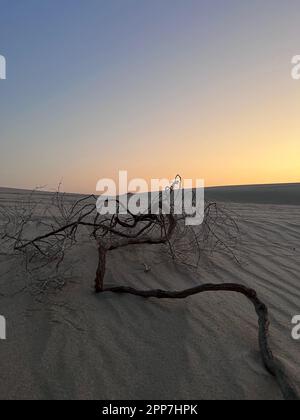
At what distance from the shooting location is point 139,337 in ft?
10.5

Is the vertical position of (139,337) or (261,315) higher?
(261,315)

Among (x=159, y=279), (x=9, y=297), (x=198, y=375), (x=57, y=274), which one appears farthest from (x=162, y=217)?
(x=198, y=375)

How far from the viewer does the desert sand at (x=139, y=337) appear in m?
2.65

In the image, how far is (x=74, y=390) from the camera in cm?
258

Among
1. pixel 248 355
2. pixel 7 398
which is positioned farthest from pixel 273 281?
pixel 7 398

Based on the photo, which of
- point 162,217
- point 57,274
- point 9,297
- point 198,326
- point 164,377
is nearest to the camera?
point 164,377

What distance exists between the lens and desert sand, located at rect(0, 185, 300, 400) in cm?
265

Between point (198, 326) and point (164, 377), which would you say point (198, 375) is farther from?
point (198, 326)
